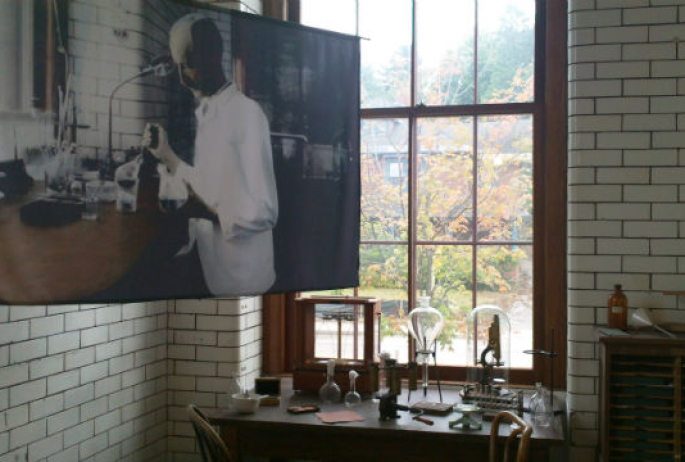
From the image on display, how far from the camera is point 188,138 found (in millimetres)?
3127

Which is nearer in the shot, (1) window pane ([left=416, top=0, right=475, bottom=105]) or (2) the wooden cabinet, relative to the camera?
(2) the wooden cabinet

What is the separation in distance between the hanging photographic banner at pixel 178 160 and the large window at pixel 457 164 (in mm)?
525

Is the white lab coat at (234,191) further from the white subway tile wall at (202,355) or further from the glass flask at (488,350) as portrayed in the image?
the glass flask at (488,350)

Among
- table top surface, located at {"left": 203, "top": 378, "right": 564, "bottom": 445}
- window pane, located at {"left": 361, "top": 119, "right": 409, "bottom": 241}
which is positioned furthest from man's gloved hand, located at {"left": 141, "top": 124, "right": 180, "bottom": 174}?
window pane, located at {"left": 361, "top": 119, "right": 409, "bottom": 241}

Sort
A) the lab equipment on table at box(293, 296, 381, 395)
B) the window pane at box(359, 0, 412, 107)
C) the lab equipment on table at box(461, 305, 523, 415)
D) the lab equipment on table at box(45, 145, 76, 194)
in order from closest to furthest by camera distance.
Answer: the lab equipment on table at box(45, 145, 76, 194), the lab equipment on table at box(461, 305, 523, 415), the lab equipment on table at box(293, 296, 381, 395), the window pane at box(359, 0, 412, 107)

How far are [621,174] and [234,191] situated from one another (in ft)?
6.12

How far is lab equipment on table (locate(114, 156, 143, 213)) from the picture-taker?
289cm

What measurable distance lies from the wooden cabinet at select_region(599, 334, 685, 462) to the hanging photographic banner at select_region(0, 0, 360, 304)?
1339 mm

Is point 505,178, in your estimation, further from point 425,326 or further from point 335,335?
point 335,335

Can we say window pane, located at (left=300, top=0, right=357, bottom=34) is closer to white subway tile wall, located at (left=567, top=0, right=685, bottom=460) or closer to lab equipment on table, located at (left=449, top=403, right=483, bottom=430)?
white subway tile wall, located at (left=567, top=0, right=685, bottom=460)

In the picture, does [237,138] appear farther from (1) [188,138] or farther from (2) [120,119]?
(2) [120,119]

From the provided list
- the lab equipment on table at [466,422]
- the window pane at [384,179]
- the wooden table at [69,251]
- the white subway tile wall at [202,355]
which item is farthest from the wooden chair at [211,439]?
the window pane at [384,179]

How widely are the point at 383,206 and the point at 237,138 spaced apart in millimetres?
1205

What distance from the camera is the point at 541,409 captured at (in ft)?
10.9
